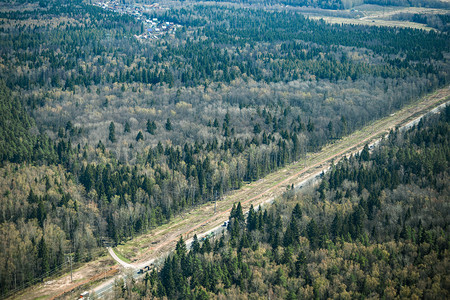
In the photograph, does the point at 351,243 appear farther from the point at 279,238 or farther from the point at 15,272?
the point at 15,272

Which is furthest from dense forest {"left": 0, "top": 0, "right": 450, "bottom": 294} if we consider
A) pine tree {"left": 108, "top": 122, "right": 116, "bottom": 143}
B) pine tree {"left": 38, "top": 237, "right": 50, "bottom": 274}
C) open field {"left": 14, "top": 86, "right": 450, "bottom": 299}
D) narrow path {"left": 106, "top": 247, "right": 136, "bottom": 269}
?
narrow path {"left": 106, "top": 247, "right": 136, "bottom": 269}

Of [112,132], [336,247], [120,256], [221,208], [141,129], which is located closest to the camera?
[336,247]

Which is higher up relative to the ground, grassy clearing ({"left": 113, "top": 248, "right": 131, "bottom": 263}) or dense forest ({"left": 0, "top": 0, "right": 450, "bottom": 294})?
dense forest ({"left": 0, "top": 0, "right": 450, "bottom": 294})

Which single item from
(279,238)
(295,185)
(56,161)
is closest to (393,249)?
(279,238)

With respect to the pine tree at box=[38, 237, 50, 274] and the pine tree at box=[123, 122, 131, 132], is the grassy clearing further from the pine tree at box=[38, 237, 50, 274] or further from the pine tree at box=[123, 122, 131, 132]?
the pine tree at box=[123, 122, 131, 132]

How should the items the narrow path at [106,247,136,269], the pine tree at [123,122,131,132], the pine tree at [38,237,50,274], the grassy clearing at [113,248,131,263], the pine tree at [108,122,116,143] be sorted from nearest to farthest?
the pine tree at [38,237,50,274] → the narrow path at [106,247,136,269] → the grassy clearing at [113,248,131,263] → the pine tree at [108,122,116,143] → the pine tree at [123,122,131,132]

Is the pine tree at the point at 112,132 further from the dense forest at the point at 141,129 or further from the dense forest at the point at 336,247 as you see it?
the dense forest at the point at 336,247

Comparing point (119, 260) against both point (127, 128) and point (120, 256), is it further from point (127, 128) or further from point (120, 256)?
point (127, 128)

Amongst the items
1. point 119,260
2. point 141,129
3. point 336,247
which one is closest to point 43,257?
point 119,260

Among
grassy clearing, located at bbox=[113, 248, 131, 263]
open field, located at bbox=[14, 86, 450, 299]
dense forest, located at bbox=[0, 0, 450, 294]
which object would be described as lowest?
grassy clearing, located at bbox=[113, 248, 131, 263]
